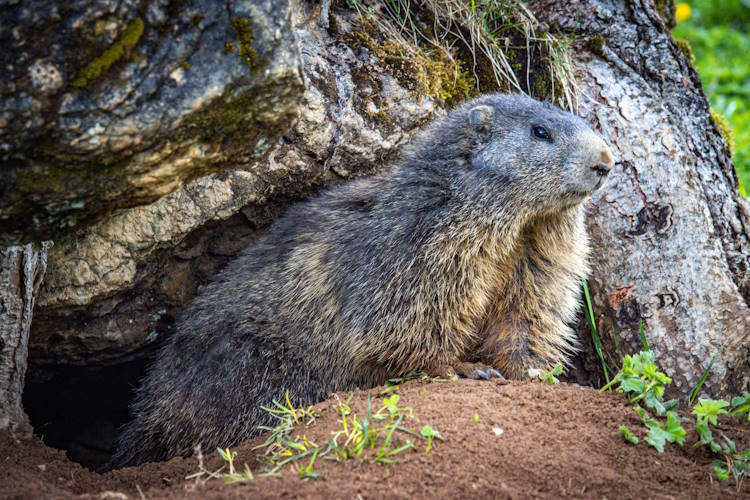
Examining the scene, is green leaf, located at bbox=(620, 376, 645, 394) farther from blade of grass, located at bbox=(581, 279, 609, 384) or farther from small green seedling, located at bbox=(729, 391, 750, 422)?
blade of grass, located at bbox=(581, 279, 609, 384)

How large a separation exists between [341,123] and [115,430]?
3.51m

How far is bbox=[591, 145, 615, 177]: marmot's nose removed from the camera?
4.31m

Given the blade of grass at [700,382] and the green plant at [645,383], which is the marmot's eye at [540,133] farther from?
the blade of grass at [700,382]

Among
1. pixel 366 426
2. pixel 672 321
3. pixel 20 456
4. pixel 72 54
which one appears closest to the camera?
pixel 72 54

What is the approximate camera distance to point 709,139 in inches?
220

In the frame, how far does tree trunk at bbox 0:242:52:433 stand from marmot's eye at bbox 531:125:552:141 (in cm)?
301

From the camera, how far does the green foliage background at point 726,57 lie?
8461mm

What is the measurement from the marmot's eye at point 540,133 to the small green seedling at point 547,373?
4.51 feet

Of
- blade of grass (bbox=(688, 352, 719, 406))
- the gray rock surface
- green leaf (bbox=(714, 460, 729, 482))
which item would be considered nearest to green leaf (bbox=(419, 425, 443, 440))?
green leaf (bbox=(714, 460, 729, 482))

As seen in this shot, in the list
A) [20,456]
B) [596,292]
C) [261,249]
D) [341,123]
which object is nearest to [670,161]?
[596,292]

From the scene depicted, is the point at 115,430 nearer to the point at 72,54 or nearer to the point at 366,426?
the point at 366,426

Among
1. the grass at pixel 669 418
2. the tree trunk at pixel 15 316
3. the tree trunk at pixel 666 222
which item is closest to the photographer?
the grass at pixel 669 418

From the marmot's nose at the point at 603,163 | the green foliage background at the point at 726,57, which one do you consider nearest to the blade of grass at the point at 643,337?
the marmot's nose at the point at 603,163

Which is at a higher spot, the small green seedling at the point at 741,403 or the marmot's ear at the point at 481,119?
the marmot's ear at the point at 481,119
